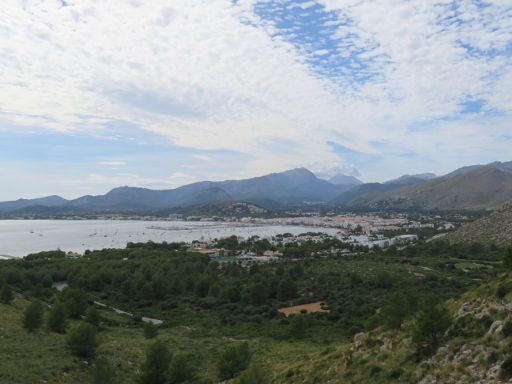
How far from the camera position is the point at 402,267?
6406cm

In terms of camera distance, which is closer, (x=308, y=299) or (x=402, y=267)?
(x=308, y=299)

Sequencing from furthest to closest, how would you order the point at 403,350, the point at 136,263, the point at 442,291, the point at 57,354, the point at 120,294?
the point at 136,263
the point at 120,294
the point at 442,291
the point at 57,354
the point at 403,350

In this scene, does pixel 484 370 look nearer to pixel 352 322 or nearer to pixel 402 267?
pixel 352 322

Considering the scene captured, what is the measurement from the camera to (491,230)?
88.8 m

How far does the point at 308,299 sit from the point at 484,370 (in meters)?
38.0

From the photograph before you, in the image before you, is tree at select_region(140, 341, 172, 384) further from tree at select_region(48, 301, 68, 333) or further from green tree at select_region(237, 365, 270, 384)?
tree at select_region(48, 301, 68, 333)

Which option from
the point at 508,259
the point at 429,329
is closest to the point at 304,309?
the point at 508,259

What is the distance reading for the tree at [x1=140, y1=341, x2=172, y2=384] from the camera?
65.8ft

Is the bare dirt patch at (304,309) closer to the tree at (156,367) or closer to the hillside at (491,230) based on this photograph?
the tree at (156,367)

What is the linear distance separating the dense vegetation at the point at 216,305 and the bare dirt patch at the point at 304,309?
1112 mm

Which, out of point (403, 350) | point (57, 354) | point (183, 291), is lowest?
point (183, 291)

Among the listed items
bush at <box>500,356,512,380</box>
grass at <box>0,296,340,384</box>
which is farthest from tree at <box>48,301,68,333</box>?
bush at <box>500,356,512,380</box>

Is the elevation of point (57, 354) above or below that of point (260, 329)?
above

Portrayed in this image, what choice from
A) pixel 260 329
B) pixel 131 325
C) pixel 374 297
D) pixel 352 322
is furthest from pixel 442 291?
pixel 131 325
